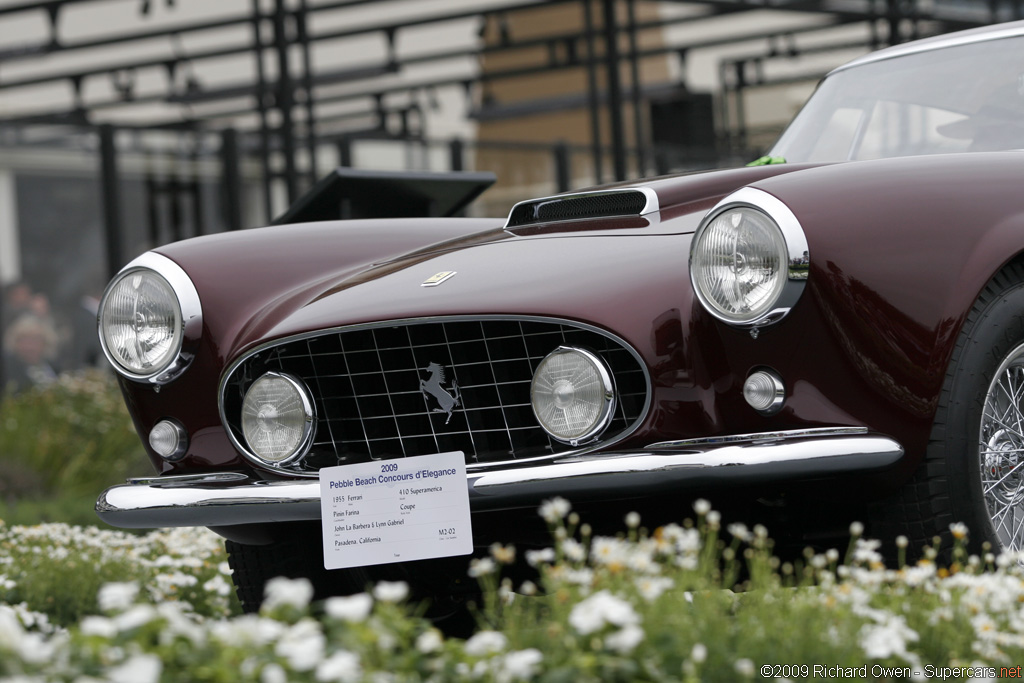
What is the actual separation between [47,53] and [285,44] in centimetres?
421

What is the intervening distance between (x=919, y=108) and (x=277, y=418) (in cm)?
216

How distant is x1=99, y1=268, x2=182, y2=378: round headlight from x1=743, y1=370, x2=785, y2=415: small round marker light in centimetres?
152

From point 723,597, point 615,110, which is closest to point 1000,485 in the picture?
point 723,597

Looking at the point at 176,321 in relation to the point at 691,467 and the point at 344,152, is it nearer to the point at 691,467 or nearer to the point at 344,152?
the point at 691,467

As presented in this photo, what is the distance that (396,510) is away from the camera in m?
2.91

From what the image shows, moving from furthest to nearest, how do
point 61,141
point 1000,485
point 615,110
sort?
point 615,110, point 61,141, point 1000,485

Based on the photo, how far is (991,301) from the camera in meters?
2.80

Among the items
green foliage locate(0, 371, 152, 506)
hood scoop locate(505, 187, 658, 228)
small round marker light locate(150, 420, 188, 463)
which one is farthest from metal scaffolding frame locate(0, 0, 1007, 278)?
hood scoop locate(505, 187, 658, 228)

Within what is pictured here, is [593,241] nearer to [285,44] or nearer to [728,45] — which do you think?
[285,44]

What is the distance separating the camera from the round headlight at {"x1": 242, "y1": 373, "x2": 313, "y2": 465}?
10.4 ft

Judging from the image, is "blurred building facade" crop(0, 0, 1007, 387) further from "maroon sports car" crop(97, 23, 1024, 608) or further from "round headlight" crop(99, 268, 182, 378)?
"maroon sports car" crop(97, 23, 1024, 608)

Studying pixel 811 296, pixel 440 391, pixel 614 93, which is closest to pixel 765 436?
pixel 811 296

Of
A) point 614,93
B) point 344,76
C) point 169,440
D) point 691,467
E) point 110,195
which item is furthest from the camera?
point 344,76

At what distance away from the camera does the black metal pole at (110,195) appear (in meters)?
10.2
